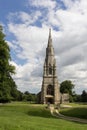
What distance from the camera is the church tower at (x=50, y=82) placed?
290 ft

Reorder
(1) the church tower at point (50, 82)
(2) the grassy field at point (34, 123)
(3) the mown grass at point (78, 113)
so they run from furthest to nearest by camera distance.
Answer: (1) the church tower at point (50, 82) < (3) the mown grass at point (78, 113) < (2) the grassy field at point (34, 123)

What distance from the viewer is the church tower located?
8831 cm

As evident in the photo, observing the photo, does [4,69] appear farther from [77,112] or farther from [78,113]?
[77,112]

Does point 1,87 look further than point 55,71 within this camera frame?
No

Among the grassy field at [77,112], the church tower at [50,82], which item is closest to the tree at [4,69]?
the grassy field at [77,112]

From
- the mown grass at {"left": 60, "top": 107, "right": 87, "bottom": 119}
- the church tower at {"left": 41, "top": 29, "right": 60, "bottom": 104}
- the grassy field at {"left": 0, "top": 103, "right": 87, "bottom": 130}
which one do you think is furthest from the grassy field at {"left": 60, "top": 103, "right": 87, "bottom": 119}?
the church tower at {"left": 41, "top": 29, "right": 60, "bottom": 104}

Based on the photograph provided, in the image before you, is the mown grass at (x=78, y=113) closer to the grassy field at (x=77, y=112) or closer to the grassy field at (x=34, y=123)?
the grassy field at (x=77, y=112)

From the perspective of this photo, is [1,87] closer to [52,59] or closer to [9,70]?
[9,70]

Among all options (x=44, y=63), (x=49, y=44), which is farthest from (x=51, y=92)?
(x=49, y=44)

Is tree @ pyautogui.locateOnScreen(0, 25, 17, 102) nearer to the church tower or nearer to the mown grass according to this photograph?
the mown grass

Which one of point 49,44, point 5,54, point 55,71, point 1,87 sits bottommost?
point 1,87

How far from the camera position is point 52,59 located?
301 feet

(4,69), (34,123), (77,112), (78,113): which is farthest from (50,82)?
(34,123)

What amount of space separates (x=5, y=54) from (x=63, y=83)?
93.5 m
